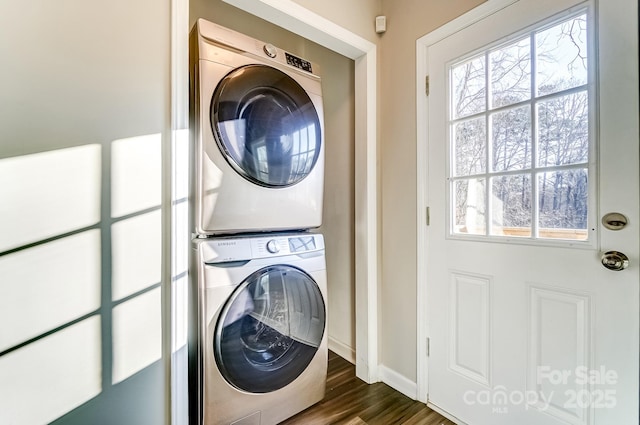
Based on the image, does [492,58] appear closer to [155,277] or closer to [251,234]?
[251,234]

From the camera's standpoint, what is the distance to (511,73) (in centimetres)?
125

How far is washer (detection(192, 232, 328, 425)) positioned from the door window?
0.85m

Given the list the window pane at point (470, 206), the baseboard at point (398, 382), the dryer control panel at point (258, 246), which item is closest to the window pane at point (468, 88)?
the window pane at point (470, 206)

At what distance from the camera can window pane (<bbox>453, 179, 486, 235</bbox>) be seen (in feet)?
4.44

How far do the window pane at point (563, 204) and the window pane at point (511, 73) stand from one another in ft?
1.24

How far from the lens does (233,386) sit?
1214 millimetres

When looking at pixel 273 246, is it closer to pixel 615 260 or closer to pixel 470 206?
pixel 470 206

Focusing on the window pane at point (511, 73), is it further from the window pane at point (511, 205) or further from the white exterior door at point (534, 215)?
the window pane at point (511, 205)

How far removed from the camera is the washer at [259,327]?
116 cm

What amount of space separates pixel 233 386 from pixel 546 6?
2.07 m

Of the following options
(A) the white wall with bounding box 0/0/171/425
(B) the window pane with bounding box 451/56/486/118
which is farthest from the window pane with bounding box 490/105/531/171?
(A) the white wall with bounding box 0/0/171/425

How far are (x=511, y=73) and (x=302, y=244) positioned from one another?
126 centimetres

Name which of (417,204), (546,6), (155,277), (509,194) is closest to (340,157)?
(417,204)

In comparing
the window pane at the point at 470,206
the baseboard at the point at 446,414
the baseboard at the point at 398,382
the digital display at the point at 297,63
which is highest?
the digital display at the point at 297,63
